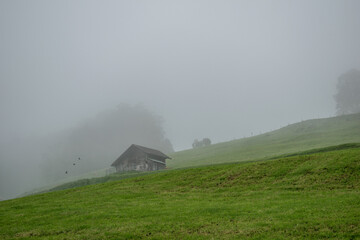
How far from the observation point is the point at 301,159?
3256cm

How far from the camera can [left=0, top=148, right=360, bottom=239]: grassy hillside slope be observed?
12547mm

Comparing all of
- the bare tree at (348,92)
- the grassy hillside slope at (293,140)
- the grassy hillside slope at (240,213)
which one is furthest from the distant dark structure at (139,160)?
the bare tree at (348,92)

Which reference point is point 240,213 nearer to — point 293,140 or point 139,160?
point 139,160

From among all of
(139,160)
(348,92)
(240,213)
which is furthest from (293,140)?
(240,213)

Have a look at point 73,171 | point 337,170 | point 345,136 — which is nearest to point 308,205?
point 337,170

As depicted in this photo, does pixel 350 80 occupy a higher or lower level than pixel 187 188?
higher

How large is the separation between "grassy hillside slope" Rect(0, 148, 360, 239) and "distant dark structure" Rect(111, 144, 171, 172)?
5252 cm

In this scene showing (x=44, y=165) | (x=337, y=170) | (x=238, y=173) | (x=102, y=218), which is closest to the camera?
(x=102, y=218)

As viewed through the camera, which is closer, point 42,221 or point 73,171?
point 42,221

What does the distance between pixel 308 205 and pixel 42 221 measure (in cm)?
→ 1716

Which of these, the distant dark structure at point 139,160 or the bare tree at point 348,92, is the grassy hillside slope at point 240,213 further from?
the bare tree at point 348,92

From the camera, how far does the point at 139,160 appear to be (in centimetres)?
8319

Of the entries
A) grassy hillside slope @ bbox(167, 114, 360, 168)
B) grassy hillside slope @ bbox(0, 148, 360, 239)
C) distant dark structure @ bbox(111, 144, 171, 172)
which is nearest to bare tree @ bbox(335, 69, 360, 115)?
grassy hillside slope @ bbox(167, 114, 360, 168)

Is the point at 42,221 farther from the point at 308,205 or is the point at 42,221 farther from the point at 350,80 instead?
the point at 350,80
